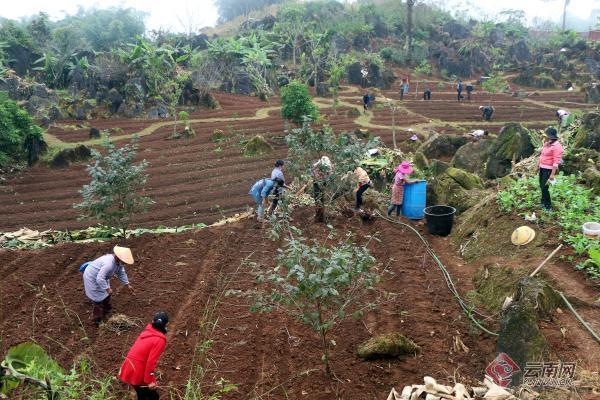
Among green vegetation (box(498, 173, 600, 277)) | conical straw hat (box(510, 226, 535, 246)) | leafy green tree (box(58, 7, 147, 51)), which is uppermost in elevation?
leafy green tree (box(58, 7, 147, 51))

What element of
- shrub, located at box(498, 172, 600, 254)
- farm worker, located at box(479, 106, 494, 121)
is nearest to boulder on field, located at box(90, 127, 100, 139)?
shrub, located at box(498, 172, 600, 254)

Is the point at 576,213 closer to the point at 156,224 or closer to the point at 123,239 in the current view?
the point at 123,239

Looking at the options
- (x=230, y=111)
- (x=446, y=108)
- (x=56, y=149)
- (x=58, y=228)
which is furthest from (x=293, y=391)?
(x=446, y=108)

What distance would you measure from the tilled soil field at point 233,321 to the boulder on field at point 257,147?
10.9 m

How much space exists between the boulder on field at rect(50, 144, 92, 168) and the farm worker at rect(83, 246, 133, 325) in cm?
1406

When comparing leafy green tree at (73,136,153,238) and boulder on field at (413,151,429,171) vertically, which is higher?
leafy green tree at (73,136,153,238)

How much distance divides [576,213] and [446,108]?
24.9 m

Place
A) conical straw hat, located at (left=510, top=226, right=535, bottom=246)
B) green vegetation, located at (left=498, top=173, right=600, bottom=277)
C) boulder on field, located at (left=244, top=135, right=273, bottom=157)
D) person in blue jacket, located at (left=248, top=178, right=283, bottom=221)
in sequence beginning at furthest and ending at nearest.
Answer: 1. boulder on field, located at (left=244, top=135, right=273, bottom=157)
2. person in blue jacket, located at (left=248, top=178, right=283, bottom=221)
3. conical straw hat, located at (left=510, top=226, right=535, bottom=246)
4. green vegetation, located at (left=498, top=173, right=600, bottom=277)

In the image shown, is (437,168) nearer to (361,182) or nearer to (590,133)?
(361,182)

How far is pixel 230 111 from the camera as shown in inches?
1175

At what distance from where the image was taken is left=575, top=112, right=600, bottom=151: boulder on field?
12.6 meters

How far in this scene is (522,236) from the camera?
24.0 ft

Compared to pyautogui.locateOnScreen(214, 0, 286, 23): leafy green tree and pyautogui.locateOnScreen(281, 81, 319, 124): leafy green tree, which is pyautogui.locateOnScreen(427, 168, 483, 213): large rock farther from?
pyautogui.locateOnScreen(214, 0, 286, 23): leafy green tree

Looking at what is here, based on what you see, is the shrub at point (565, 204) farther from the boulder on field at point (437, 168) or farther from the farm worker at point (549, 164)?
the boulder on field at point (437, 168)
